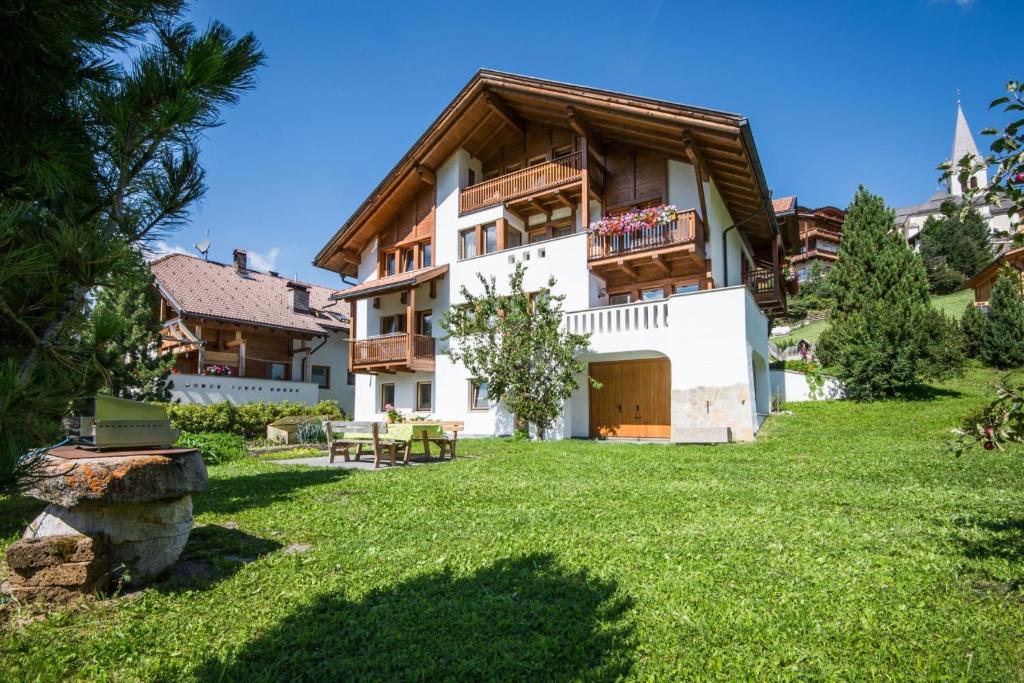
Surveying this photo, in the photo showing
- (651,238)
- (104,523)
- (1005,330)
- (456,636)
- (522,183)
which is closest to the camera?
(456,636)

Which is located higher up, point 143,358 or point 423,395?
point 143,358

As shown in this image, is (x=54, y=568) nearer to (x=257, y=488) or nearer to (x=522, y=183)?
(x=257, y=488)

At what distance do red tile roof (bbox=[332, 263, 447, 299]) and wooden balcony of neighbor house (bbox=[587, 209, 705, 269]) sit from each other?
6.19m

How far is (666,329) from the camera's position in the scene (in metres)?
15.6

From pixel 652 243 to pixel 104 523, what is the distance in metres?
14.9

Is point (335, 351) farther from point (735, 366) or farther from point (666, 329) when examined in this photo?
point (735, 366)

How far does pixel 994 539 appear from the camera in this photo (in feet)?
16.6

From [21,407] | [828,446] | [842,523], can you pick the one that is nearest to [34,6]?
[21,407]

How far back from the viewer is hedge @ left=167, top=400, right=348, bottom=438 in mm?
19297

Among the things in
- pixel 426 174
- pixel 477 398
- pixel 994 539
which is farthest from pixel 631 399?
pixel 994 539

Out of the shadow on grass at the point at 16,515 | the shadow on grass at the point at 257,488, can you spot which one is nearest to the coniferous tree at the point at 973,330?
the shadow on grass at the point at 257,488

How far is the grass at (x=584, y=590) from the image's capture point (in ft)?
11.0

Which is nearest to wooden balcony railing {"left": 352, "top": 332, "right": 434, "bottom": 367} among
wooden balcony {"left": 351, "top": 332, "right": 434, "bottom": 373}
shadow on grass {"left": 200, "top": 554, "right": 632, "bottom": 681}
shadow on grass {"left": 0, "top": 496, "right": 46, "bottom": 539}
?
wooden balcony {"left": 351, "top": 332, "right": 434, "bottom": 373}

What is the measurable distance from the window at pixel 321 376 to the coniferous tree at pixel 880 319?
23.2 m
